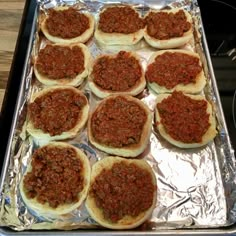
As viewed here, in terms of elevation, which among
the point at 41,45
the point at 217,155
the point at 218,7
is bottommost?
the point at 217,155

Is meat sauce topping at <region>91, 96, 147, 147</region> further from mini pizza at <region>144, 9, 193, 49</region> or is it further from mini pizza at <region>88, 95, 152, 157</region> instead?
mini pizza at <region>144, 9, 193, 49</region>

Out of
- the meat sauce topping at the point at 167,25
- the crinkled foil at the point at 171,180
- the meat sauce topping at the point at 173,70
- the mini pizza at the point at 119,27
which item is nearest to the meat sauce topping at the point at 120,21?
the mini pizza at the point at 119,27

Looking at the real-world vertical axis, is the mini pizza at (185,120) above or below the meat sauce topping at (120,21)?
below

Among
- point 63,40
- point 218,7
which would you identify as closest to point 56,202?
point 63,40

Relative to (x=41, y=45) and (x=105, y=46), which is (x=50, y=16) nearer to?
(x=41, y=45)

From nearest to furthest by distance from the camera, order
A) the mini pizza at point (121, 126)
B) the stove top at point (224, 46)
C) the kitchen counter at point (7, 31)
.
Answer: the mini pizza at point (121, 126)
the stove top at point (224, 46)
the kitchen counter at point (7, 31)

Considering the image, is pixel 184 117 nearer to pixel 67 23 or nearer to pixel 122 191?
pixel 122 191

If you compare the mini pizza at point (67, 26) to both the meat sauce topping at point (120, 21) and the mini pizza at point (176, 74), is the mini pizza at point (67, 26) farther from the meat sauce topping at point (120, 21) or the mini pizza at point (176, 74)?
the mini pizza at point (176, 74)
